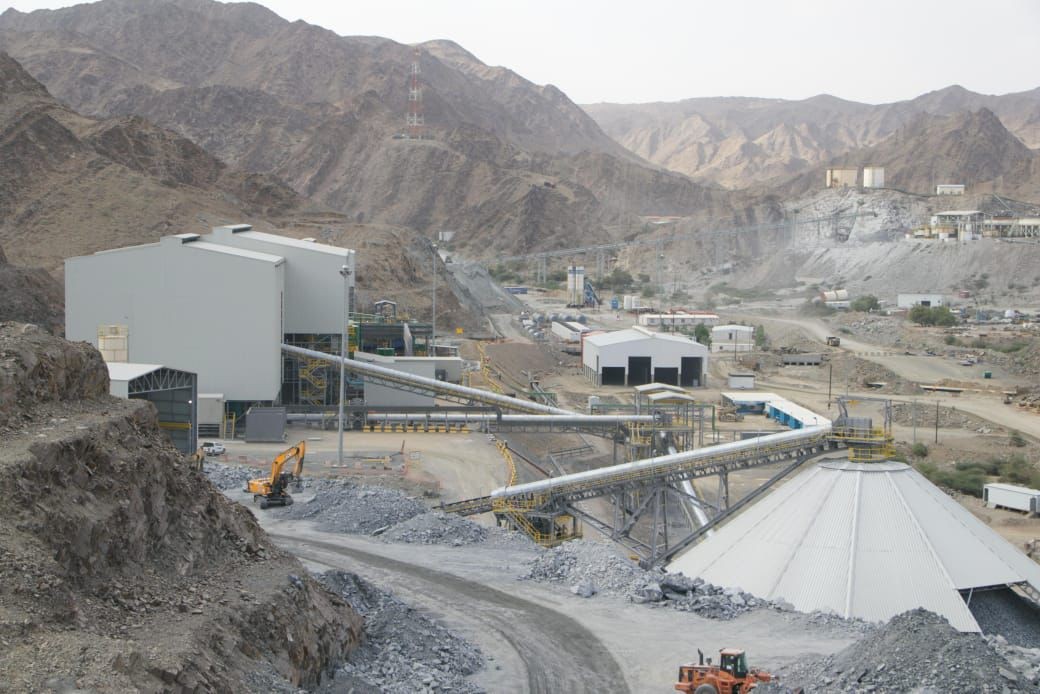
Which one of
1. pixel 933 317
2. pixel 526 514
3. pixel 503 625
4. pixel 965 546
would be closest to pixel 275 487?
pixel 526 514

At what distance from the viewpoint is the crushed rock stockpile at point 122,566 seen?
474 inches

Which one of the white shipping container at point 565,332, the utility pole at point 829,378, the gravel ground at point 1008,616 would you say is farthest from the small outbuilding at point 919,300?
the gravel ground at point 1008,616

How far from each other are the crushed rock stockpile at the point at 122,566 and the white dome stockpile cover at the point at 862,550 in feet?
34.6

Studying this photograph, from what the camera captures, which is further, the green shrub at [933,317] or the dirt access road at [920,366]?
the green shrub at [933,317]

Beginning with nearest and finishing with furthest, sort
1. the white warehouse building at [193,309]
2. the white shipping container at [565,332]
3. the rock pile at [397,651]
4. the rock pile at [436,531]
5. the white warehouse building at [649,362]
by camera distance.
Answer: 1. the rock pile at [397,651]
2. the rock pile at [436,531]
3. the white warehouse building at [193,309]
4. the white warehouse building at [649,362]
5. the white shipping container at [565,332]

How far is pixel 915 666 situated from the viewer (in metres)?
16.4

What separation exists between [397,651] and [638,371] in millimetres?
50827

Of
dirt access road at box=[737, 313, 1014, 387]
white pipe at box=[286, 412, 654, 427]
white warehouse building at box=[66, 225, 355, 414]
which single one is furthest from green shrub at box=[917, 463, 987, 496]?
dirt access road at box=[737, 313, 1014, 387]

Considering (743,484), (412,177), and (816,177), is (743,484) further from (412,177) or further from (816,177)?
(816,177)

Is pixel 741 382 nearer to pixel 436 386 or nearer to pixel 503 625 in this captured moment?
pixel 436 386

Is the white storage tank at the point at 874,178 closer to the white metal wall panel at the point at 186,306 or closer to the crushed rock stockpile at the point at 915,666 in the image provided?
the white metal wall panel at the point at 186,306

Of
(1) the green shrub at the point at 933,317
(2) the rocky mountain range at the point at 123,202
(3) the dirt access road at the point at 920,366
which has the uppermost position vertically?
(2) the rocky mountain range at the point at 123,202

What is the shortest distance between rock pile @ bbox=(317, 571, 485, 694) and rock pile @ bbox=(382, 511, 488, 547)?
671 cm

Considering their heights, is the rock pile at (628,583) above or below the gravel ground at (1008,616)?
above
